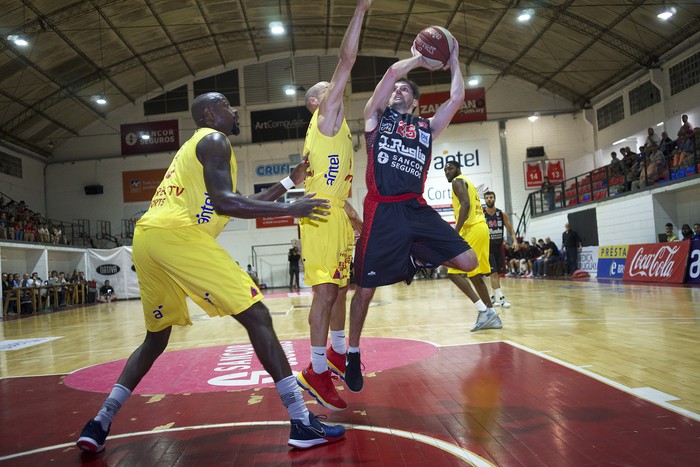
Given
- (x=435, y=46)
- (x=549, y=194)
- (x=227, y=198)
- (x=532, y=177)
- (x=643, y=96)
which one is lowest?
(x=227, y=198)

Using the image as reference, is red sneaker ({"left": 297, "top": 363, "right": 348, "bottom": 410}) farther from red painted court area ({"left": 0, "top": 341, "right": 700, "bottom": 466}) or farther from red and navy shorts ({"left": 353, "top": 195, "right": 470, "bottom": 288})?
red and navy shorts ({"left": 353, "top": 195, "right": 470, "bottom": 288})

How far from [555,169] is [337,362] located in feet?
86.1

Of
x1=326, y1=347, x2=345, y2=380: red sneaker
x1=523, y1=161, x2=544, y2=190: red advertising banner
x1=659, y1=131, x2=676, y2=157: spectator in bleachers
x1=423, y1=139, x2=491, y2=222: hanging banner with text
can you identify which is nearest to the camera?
x1=326, y1=347, x2=345, y2=380: red sneaker

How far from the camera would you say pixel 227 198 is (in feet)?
8.95

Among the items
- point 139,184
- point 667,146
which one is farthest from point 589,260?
point 139,184

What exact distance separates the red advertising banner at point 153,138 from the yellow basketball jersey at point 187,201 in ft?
82.3

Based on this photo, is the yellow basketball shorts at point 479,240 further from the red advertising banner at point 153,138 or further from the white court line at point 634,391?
the red advertising banner at point 153,138

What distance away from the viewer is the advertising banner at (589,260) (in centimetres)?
1800

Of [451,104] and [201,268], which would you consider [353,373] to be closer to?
[201,268]

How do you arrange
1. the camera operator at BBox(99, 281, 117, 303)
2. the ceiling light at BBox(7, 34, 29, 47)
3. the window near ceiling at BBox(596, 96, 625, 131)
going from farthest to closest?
the window near ceiling at BBox(596, 96, 625, 131) < the camera operator at BBox(99, 281, 117, 303) < the ceiling light at BBox(7, 34, 29, 47)

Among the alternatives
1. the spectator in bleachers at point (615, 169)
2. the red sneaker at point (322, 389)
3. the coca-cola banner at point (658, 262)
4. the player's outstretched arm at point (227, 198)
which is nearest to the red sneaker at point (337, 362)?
the red sneaker at point (322, 389)

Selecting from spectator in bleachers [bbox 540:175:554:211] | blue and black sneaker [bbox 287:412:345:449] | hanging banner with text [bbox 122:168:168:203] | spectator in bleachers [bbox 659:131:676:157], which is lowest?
blue and black sneaker [bbox 287:412:345:449]

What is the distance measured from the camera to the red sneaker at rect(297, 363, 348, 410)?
3.35m

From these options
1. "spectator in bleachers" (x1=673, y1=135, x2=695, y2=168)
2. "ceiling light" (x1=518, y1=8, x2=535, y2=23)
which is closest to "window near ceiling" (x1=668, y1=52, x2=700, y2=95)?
"spectator in bleachers" (x1=673, y1=135, x2=695, y2=168)
